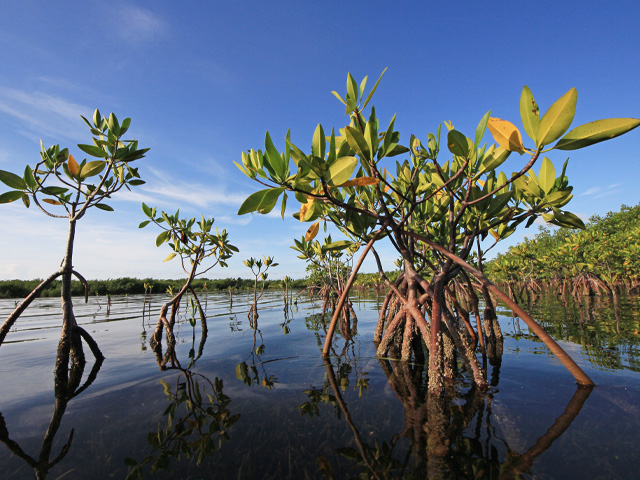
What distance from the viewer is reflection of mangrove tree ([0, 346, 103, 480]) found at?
1.68 meters

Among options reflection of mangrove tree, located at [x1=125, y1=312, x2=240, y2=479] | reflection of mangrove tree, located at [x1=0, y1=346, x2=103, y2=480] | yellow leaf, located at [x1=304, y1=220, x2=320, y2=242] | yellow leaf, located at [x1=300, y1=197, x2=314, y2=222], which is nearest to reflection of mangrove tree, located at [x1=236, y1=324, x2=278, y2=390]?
reflection of mangrove tree, located at [x1=125, y1=312, x2=240, y2=479]

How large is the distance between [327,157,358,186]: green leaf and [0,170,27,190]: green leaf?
364 cm

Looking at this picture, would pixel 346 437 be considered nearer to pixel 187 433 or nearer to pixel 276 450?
pixel 276 450

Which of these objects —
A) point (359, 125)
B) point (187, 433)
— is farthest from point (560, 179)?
point (187, 433)

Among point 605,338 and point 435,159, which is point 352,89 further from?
point 605,338

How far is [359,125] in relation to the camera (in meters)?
2.28

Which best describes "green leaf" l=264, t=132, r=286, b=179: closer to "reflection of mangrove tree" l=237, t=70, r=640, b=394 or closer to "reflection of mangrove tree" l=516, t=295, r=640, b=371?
"reflection of mangrove tree" l=237, t=70, r=640, b=394

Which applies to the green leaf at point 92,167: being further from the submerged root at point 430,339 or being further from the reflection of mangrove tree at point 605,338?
the reflection of mangrove tree at point 605,338

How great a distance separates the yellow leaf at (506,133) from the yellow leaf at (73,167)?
3.92m

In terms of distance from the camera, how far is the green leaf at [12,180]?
9.50 ft

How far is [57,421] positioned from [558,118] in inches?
169

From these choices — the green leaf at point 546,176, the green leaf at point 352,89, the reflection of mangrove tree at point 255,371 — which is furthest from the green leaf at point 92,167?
the green leaf at point 546,176

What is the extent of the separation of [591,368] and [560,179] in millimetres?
2269

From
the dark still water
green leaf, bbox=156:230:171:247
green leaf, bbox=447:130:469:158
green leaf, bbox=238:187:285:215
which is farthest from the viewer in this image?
green leaf, bbox=156:230:171:247
